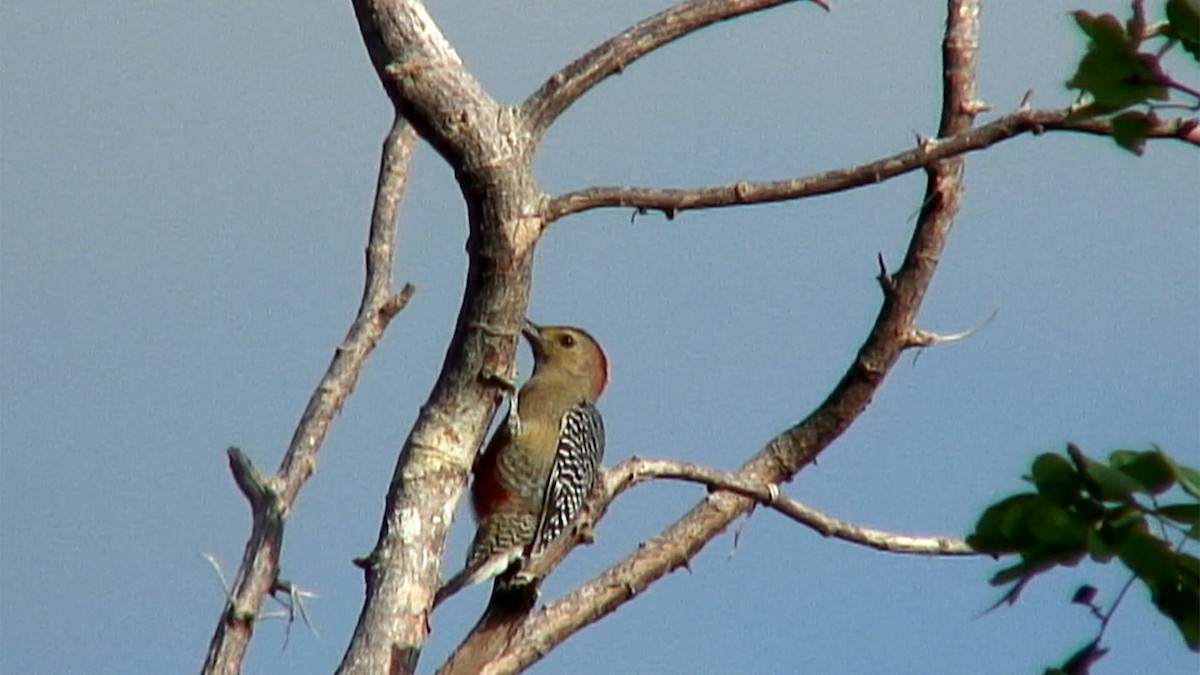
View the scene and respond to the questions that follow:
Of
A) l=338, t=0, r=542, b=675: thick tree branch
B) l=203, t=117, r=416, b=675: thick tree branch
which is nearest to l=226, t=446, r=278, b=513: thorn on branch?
l=203, t=117, r=416, b=675: thick tree branch

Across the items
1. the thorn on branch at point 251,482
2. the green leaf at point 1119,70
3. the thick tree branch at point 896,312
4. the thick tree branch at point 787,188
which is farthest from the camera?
the thick tree branch at point 896,312

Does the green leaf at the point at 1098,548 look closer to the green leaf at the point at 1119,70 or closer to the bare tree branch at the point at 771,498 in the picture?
the green leaf at the point at 1119,70

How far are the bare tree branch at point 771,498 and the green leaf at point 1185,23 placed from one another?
148 inches

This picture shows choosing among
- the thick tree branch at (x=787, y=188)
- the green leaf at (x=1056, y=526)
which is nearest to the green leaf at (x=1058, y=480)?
the green leaf at (x=1056, y=526)

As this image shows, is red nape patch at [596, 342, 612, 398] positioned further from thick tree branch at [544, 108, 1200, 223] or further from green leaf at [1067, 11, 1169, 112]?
green leaf at [1067, 11, 1169, 112]

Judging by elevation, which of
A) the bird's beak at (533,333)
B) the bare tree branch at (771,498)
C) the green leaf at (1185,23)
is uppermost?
the bird's beak at (533,333)

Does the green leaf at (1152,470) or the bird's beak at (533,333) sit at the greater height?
the bird's beak at (533,333)

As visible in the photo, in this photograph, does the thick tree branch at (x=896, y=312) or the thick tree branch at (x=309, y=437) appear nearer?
the thick tree branch at (x=309, y=437)

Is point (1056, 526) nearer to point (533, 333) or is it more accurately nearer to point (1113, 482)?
point (1113, 482)

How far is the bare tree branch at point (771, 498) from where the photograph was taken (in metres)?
6.54

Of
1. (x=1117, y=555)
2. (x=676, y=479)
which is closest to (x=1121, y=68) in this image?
(x=1117, y=555)

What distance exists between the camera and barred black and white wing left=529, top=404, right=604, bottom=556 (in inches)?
334

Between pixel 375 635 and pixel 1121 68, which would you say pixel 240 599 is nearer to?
pixel 375 635

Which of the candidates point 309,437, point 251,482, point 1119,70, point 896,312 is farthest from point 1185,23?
point 309,437
